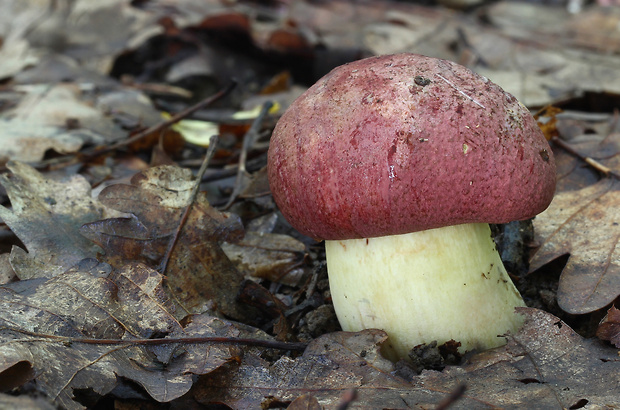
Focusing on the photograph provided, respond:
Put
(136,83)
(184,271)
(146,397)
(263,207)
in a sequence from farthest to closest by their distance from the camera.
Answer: (136,83), (263,207), (184,271), (146,397)

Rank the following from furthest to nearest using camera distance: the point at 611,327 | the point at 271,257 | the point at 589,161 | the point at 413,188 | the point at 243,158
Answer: the point at 243,158, the point at 589,161, the point at 271,257, the point at 611,327, the point at 413,188

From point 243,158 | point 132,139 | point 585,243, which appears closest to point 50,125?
point 132,139

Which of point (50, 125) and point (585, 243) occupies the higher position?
point (585, 243)

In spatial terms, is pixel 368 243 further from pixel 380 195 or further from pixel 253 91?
pixel 253 91

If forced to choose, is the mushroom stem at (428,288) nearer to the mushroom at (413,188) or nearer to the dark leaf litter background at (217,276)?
the mushroom at (413,188)

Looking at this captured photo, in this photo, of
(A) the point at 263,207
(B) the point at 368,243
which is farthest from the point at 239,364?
(A) the point at 263,207

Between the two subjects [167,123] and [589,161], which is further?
[167,123]

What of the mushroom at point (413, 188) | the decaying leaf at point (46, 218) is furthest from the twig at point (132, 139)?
the mushroom at point (413, 188)

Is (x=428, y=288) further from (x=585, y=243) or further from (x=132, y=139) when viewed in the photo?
(x=132, y=139)
